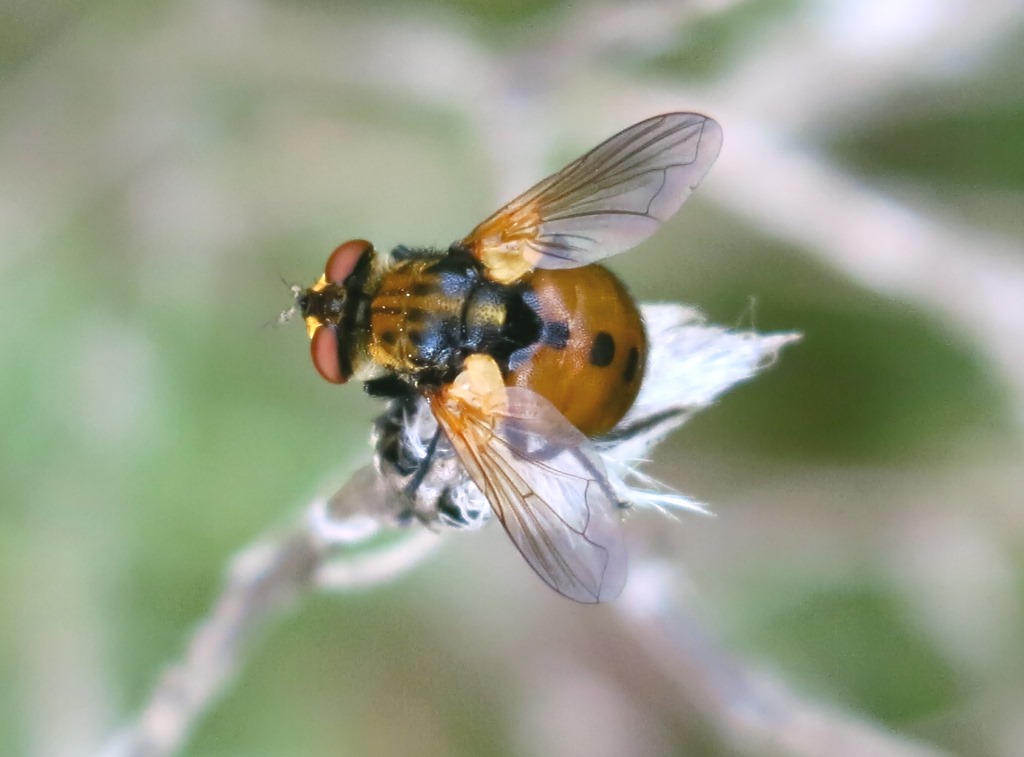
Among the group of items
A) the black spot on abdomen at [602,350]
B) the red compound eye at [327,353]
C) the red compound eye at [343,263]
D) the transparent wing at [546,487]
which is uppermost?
the red compound eye at [343,263]

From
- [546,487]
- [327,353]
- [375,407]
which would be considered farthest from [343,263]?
[375,407]

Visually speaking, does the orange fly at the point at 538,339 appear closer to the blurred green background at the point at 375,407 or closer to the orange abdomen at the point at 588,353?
the orange abdomen at the point at 588,353

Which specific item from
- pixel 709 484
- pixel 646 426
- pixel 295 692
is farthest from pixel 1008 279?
pixel 295 692

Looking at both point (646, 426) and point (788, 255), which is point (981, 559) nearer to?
point (788, 255)

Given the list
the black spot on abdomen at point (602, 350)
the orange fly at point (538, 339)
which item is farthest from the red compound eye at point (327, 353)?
the black spot on abdomen at point (602, 350)

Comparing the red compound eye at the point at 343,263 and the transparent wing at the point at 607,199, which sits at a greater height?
the red compound eye at the point at 343,263

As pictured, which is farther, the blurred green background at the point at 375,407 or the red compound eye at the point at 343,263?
the blurred green background at the point at 375,407

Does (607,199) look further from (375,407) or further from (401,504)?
(375,407)

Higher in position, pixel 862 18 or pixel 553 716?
pixel 862 18
